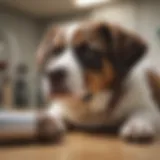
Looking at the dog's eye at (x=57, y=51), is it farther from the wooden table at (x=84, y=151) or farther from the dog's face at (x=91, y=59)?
the wooden table at (x=84, y=151)

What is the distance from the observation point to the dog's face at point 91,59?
0.53m

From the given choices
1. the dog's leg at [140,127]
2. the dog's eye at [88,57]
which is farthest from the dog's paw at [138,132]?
the dog's eye at [88,57]

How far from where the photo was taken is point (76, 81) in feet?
1.75

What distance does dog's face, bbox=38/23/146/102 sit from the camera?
535 mm

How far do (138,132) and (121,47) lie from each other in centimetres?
15

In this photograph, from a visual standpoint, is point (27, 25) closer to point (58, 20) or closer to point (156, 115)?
point (58, 20)

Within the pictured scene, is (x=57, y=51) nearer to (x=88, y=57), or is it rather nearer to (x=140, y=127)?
(x=88, y=57)

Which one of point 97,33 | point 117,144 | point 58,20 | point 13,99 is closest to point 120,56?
point 97,33

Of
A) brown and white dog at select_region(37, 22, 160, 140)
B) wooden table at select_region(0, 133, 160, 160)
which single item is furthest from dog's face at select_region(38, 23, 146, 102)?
wooden table at select_region(0, 133, 160, 160)

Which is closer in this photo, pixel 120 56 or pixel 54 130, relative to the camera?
pixel 54 130

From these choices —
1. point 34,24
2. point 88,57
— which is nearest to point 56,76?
point 88,57

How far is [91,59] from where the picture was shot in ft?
1.78

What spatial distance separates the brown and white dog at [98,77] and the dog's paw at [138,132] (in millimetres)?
18

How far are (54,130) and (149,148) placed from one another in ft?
0.39
